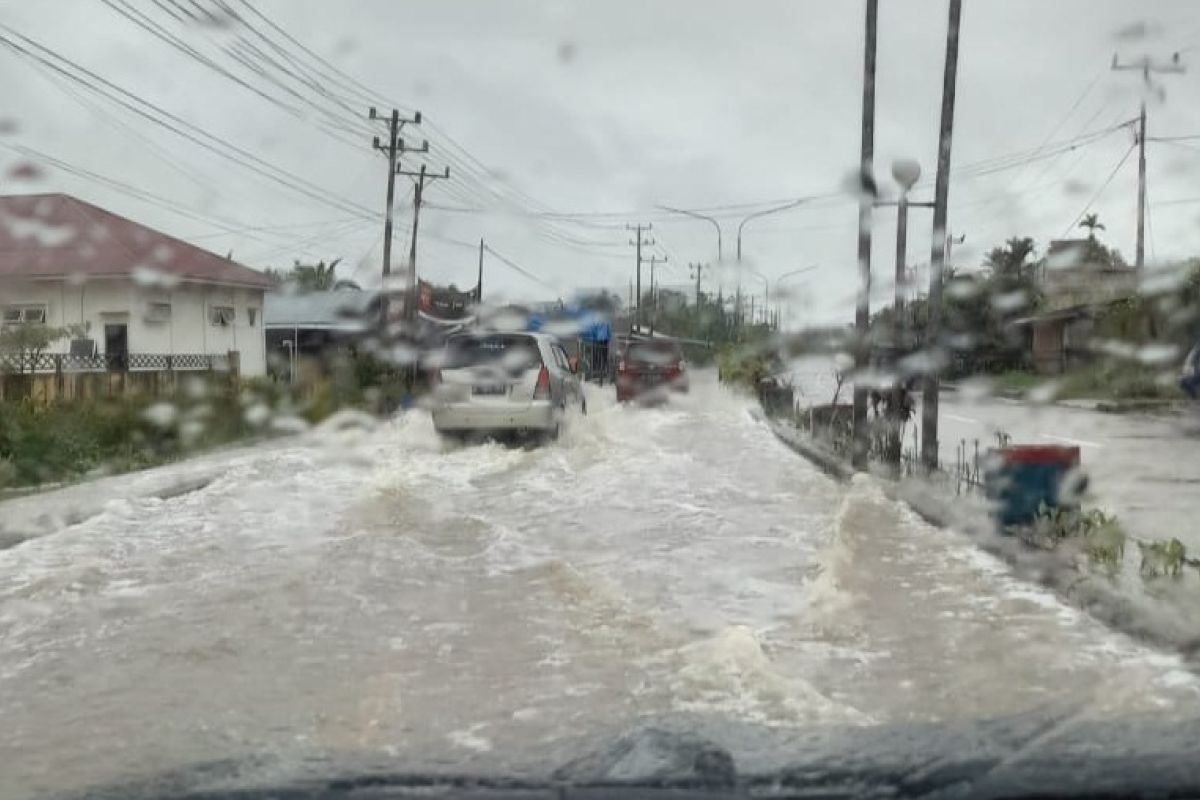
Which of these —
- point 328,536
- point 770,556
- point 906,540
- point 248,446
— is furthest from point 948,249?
point 248,446

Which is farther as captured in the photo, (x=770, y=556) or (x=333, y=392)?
(x=333, y=392)

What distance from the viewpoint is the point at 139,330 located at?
16.7 metres

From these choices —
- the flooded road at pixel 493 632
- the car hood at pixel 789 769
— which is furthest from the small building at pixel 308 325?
the car hood at pixel 789 769

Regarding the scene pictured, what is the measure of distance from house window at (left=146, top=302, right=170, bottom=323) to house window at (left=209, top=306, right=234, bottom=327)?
1.93m

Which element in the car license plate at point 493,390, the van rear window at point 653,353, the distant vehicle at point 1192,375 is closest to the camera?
the distant vehicle at point 1192,375

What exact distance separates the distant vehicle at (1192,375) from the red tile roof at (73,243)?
33.6 feet

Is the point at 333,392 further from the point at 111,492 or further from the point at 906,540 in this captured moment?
the point at 906,540

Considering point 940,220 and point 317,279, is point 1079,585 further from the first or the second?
point 317,279

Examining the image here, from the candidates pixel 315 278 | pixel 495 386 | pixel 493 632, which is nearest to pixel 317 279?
pixel 315 278

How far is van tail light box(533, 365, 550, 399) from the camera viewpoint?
62.8 feet

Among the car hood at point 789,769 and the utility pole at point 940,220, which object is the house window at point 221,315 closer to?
the utility pole at point 940,220

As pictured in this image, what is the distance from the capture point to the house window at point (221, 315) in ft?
64.8

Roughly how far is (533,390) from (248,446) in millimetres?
3989

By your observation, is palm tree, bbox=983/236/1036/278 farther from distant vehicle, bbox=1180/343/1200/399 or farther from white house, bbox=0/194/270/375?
white house, bbox=0/194/270/375
